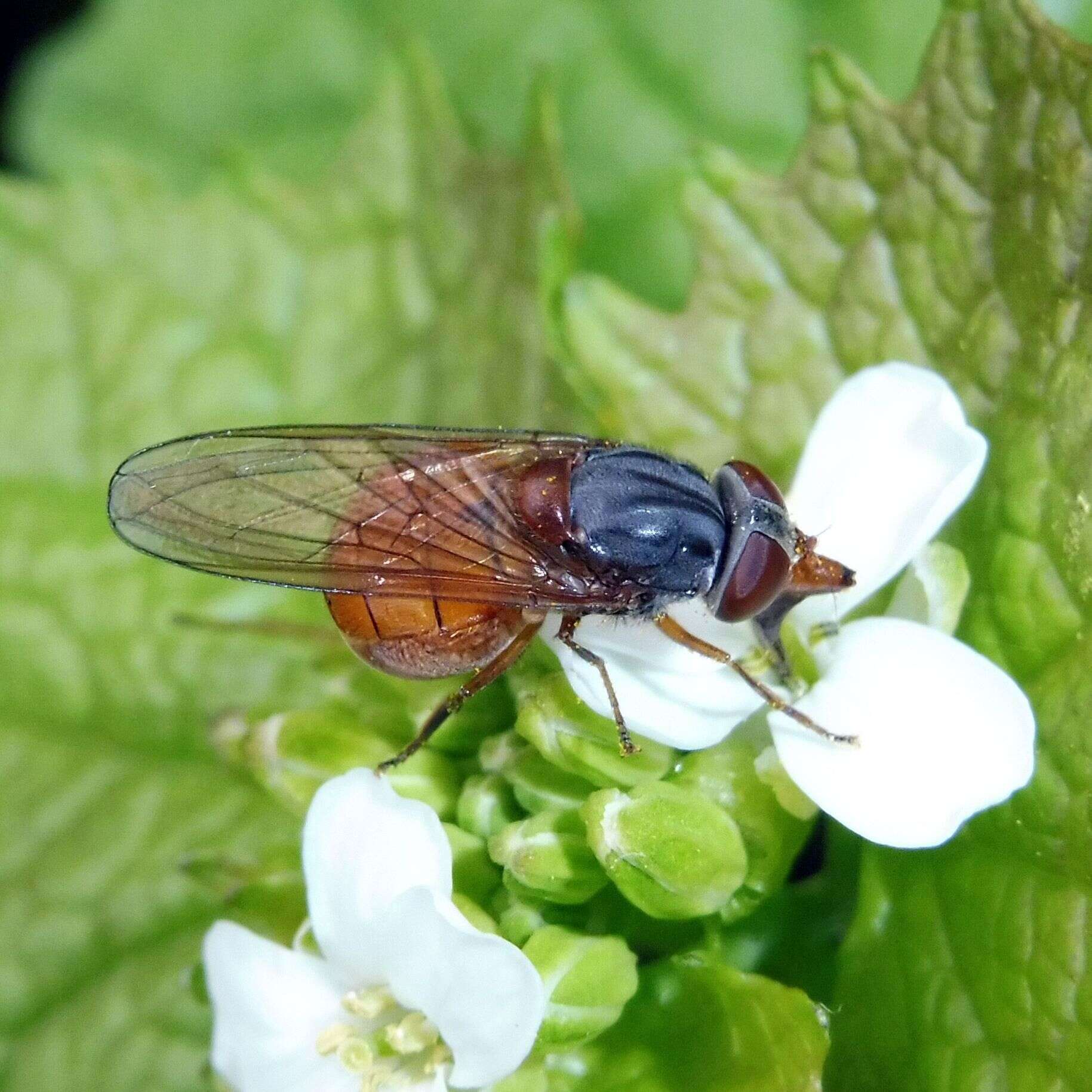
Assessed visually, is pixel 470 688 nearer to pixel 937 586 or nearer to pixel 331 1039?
pixel 331 1039

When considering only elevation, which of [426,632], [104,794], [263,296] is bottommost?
[104,794]

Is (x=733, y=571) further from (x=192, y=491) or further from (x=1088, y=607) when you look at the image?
(x=192, y=491)

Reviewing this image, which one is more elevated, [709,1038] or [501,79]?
[501,79]

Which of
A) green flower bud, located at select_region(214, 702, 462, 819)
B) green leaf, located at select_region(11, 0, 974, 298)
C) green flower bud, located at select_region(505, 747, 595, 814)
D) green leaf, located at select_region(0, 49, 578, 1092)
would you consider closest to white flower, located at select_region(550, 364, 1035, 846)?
green flower bud, located at select_region(505, 747, 595, 814)

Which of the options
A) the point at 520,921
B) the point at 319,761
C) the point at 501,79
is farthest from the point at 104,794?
the point at 501,79

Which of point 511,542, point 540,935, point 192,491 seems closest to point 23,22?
point 192,491

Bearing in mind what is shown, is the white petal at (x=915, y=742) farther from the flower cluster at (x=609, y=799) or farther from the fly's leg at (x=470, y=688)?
the fly's leg at (x=470, y=688)
